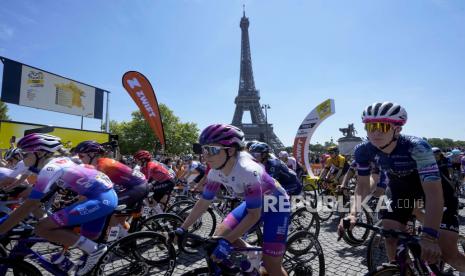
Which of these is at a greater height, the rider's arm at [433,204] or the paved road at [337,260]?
the rider's arm at [433,204]

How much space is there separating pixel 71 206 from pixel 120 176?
163 centimetres

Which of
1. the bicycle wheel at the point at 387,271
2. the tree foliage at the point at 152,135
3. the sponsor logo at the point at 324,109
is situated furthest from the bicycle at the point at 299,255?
the tree foliage at the point at 152,135

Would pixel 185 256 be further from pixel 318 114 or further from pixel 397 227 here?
pixel 318 114

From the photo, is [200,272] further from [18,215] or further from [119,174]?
[119,174]

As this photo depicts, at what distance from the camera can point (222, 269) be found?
8.07 feet

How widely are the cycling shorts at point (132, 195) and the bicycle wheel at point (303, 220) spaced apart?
3.18 m

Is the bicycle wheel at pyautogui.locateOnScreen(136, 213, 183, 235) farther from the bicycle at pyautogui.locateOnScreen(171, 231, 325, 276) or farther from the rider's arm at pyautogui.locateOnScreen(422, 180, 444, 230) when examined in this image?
the rider's arm at pyautogui.locateOnScreen(422, 180, 444, 230)

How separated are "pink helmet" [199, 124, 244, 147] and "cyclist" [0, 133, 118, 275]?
1.82 m

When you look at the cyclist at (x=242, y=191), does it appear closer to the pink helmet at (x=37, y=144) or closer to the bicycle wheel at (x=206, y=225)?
the pink helmet at (x=37, y=144)

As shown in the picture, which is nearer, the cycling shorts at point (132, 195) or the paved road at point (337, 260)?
the paved road at point (337, 260)

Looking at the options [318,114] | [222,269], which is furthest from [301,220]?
[318,114]

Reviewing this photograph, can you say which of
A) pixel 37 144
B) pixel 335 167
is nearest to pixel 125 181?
pixel 37 144

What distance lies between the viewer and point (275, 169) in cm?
607

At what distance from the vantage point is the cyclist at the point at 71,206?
10.3 ft
